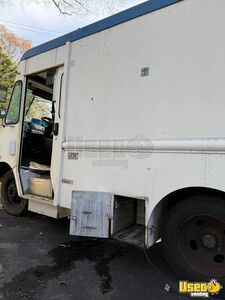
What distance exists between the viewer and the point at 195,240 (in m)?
3.17

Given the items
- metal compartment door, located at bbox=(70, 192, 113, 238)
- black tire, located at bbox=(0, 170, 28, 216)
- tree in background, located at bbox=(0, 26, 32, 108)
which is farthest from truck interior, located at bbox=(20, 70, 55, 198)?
tree in background, located at bbox=(0, 26, 32, 108)

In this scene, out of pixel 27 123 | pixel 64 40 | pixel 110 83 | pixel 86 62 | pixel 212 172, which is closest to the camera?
pixel 212 172

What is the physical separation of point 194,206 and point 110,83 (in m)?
1.76

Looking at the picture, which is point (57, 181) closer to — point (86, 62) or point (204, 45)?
point (86, 62)

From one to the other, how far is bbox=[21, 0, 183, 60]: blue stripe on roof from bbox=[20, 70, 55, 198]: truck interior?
416 millimetres

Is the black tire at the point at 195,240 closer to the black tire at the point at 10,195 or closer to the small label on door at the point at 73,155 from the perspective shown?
the small label on door at the point at 73,155

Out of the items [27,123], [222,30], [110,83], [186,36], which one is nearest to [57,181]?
[110,83]

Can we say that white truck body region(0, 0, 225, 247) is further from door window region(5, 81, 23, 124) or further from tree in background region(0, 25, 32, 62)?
tree in background region(0, 25, 32, 62)

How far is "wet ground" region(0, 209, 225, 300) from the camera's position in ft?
10.0

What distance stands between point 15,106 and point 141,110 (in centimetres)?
278

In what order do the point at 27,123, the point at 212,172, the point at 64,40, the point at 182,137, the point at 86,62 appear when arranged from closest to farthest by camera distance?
the point at 212,172
the point at 182,137
the point at 86,62
the point at 64,40
the point at 27,123

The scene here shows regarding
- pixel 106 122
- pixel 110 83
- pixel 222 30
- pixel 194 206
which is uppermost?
pixel 222 30

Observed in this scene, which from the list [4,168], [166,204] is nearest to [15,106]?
[4,168]

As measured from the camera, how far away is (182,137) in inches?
121
